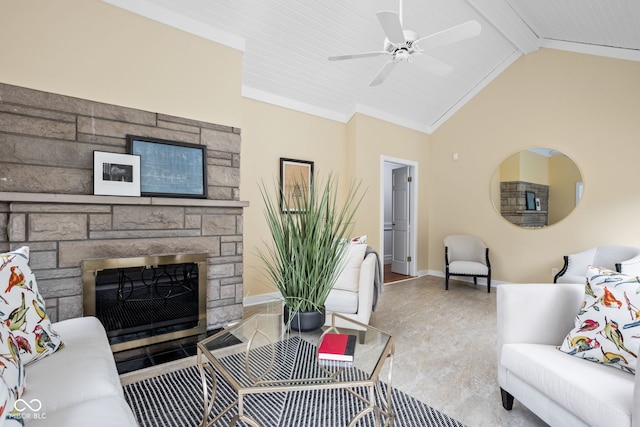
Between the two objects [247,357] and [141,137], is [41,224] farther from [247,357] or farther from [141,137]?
[247,357]

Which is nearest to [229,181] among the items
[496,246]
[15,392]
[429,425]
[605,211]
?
[15,392]

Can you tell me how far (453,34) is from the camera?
2.12m

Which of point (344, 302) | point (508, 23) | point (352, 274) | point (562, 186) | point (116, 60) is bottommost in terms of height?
point (344, 302)

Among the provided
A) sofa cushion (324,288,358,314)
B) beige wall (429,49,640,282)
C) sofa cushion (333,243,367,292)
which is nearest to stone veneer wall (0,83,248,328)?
sofa cushion (324,288,358,314)

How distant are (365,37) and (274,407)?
348 centimetres

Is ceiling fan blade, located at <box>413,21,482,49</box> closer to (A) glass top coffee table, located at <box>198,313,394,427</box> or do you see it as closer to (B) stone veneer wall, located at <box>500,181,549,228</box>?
(A) glass top coffee table, located at <box>198,313,394,427</box>

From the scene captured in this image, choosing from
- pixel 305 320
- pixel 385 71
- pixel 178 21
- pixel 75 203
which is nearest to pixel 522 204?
pixel 385 71

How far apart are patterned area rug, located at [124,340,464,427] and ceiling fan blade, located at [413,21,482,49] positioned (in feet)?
7.20

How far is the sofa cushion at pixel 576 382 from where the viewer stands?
3.48 feet

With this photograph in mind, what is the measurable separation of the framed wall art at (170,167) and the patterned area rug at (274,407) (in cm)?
140

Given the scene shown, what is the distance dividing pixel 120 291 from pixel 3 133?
4.12ft

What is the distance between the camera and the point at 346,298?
256 centimetres

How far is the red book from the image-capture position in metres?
1.24

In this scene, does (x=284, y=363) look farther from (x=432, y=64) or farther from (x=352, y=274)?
(x=432, y=64)
